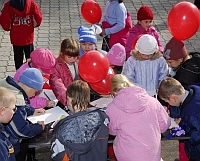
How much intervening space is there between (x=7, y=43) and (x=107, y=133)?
17.9 feet

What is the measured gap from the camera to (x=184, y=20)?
500 centimetres

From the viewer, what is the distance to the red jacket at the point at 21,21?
248 inches

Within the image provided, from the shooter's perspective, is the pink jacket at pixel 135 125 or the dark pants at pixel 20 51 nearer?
the pink jacket at pixel 135 125

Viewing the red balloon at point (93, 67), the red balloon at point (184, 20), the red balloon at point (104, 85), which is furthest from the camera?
the red balloon at point (184, 20)

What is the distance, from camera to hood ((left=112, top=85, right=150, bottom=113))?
3621 mm

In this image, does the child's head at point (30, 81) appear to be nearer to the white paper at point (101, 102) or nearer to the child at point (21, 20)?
the white paper at point (101, 102)

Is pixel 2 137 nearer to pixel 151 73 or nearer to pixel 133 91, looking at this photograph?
pixel 133 91

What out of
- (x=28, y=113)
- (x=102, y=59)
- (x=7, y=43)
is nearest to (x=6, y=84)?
(x=28, y=113)

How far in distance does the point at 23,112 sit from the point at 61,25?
5.90 meters

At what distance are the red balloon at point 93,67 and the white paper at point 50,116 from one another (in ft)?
1.55

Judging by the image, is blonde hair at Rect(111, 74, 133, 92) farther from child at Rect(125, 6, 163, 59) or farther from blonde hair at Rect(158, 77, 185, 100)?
child at Rect(125, 6, 163, 59)

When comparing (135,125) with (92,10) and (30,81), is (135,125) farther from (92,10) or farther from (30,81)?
(92,10)

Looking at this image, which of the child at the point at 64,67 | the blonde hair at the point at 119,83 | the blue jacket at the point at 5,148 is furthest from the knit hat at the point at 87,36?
the blue jacket at the point at 5,148

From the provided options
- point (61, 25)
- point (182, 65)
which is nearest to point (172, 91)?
point (182, 65)
